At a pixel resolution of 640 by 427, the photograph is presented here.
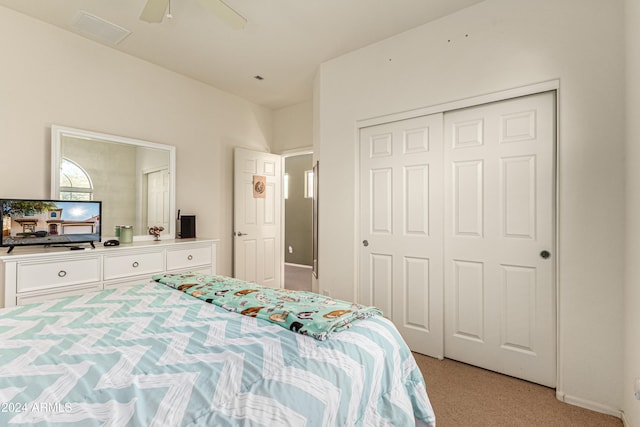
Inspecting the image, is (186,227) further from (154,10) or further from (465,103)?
(465,103)

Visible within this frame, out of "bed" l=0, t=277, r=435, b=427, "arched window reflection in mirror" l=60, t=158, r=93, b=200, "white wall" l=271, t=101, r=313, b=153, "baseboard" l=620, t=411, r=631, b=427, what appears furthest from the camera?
"white wall" l=271, t=101, r=313, b=153

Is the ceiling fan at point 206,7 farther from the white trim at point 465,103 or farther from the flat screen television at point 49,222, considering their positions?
the flat screen television at point 49,222

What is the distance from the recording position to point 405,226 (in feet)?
8.78

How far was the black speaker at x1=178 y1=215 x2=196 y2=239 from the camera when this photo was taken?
11.1ft

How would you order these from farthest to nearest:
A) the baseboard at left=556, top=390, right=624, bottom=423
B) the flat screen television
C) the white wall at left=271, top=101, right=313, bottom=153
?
the white wall at left=271, top=101, right=313, bottom=153, the flat screen television, the baseboard at left=556, top=390, right=624, bottom=423

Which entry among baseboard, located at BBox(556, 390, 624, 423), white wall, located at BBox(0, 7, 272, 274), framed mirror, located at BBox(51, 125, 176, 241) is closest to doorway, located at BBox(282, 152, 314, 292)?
white wall, located at BBox(0, 7, 272, 274)

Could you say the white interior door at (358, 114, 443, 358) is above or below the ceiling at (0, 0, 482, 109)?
below

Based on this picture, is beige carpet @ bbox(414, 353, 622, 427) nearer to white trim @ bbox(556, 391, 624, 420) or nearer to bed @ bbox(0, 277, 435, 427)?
white trim @ bbox(556, 391, 624, 420)

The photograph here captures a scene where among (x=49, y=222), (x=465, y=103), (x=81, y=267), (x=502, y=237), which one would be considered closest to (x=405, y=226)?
(x=502, y=237)

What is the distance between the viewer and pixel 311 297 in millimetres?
1615

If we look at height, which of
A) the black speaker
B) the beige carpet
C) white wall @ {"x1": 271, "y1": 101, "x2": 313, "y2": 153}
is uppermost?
white wall @ {"x1": 271, "y1": 101, "x2": 313, "y2": 153}

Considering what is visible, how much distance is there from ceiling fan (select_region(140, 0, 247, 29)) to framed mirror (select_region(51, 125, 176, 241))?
4.38 ft

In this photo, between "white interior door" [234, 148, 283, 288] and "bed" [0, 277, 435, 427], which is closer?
"bed" [0, 277, 435, 427]

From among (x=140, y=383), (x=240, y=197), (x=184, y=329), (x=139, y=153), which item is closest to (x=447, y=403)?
(x=184, y=329)
